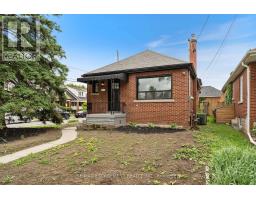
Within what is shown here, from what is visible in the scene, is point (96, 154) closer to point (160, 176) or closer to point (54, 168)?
point (54, 168)

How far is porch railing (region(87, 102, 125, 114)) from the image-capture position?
1452 cm

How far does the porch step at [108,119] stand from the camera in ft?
43.5

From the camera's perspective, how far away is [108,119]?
13.4 meters

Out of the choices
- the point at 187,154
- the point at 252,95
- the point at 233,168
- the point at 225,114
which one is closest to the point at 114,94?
the point at 252,95

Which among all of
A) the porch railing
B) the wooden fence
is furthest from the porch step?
the wooden fence

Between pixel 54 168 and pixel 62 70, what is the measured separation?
9168mm

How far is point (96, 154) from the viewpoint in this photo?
272 inches

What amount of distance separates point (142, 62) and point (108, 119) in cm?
388

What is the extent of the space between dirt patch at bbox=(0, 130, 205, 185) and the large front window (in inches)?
213

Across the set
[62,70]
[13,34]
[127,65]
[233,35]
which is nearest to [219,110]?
[233,35]

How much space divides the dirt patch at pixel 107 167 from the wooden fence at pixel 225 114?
11.1m

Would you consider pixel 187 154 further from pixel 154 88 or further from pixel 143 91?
pixel 143 91

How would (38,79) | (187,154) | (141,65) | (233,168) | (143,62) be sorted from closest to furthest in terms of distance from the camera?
(233,168)
(187,154)
(38,79)
(141,65)
(143,62)

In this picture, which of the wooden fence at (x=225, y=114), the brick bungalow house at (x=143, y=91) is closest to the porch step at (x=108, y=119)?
the brick bungalow house at (x=143, y=91)
